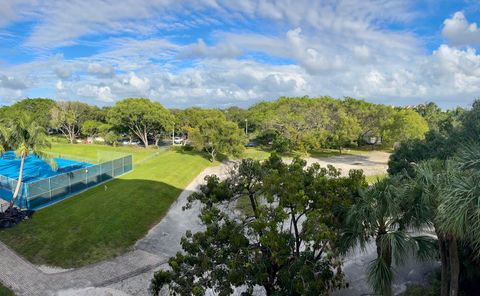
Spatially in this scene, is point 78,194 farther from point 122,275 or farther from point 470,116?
point 470,116

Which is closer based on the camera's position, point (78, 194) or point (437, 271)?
point (437, 271)

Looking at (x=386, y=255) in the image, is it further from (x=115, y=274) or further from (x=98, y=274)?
(x=98, y=274)

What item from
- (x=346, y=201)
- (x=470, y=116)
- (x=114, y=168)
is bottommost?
(x=114, y=168)

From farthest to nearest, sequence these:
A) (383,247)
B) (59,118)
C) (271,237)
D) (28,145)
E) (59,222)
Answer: (59,118), (28,145), (59,222), (383,247), (271,237)

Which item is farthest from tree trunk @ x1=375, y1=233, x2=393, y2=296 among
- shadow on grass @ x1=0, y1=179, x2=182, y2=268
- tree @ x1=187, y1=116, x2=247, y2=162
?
→ tree @ x1=187, y1=116, x2=247, y2=162

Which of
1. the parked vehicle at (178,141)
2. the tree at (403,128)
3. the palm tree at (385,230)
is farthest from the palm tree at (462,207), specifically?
the parked vehicle at (178,141)

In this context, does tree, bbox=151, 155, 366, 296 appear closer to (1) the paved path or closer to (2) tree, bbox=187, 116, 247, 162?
(1) the paved path

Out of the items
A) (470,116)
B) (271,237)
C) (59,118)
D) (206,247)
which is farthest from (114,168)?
(59,118)
